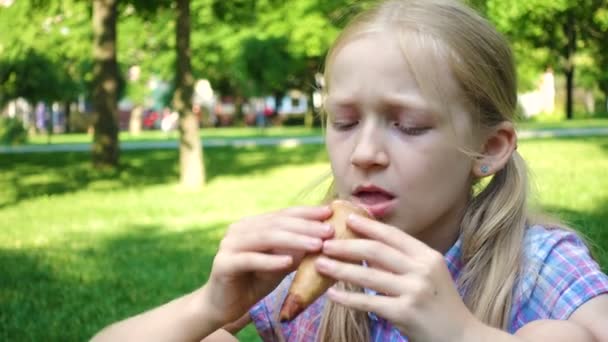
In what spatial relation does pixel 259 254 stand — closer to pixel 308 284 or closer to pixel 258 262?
pixel 258 262

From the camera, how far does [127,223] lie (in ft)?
28.7

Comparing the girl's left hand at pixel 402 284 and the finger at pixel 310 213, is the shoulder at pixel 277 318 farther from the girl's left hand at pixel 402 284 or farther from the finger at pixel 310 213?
the girl's left hand at pixel 402 284

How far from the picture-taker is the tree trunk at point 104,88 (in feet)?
52.8

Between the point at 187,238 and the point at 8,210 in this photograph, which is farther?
the point at 8,210

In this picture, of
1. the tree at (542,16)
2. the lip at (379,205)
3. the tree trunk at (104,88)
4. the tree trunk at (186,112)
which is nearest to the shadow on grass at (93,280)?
the lip at (379,205)

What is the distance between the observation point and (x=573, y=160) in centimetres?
1504

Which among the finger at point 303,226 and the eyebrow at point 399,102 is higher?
the eyebrow at point 399,102

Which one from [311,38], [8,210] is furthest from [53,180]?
[311,38]

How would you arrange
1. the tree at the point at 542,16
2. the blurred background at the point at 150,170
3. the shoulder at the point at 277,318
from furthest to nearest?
the tree at the point at 542,16 < the blurred background at the point at 150,170 < the shoulder at the point at 277,318

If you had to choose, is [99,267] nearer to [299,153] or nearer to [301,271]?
[301,271]

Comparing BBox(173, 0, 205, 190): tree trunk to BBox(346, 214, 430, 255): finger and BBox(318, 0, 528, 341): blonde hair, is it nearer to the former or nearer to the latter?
BBox(318, 0, 528, 341): blonde hair

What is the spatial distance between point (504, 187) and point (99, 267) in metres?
4.37

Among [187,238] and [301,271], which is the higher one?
[301,271]

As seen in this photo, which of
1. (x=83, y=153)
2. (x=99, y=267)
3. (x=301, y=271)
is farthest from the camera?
(x=83, y=153)
